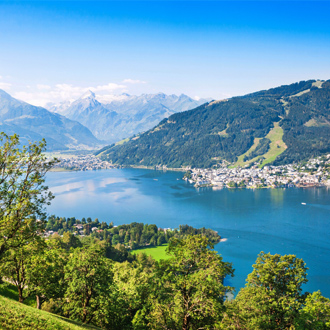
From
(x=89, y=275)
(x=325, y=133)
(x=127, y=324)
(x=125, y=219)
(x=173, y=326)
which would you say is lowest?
(x=125, y=219)

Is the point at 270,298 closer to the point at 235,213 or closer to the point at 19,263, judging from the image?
the point at 19,263

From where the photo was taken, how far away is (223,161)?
18762 centimetres

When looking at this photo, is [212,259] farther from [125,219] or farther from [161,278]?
[125,219]

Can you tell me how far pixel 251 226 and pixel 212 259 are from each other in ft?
188

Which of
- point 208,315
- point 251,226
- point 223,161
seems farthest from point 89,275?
point 223,161

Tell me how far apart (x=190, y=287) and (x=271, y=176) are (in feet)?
440

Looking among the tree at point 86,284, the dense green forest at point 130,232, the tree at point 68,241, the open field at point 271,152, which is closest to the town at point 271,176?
the open field at point 271,152

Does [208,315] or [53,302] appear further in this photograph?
[53,302]

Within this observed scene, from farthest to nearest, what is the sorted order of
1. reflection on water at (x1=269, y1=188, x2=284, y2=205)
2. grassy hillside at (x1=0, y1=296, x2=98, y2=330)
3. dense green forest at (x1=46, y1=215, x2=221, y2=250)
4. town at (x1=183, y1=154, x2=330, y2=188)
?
town at (x1=183, y1=154, x2=330, y2=188)
reflection on water at (x1=269, y1=188, x2=284, y2=205)
dense green forest at (x1=46, y1=215, x2=221, y2=250)
grassy hillside at (x1=0, y1=296, x2=98, y2=330)

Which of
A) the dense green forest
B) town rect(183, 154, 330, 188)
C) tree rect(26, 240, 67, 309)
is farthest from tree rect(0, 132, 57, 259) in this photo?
town rect(183, 154, 330, 188)

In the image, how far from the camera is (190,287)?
1295 cm

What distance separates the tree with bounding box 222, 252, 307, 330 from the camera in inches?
569

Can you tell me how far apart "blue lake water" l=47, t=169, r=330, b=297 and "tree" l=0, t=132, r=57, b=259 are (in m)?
34.9

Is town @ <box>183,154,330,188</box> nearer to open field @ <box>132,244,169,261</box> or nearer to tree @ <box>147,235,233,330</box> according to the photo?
open field @ <box>132,244,169,261</box>
